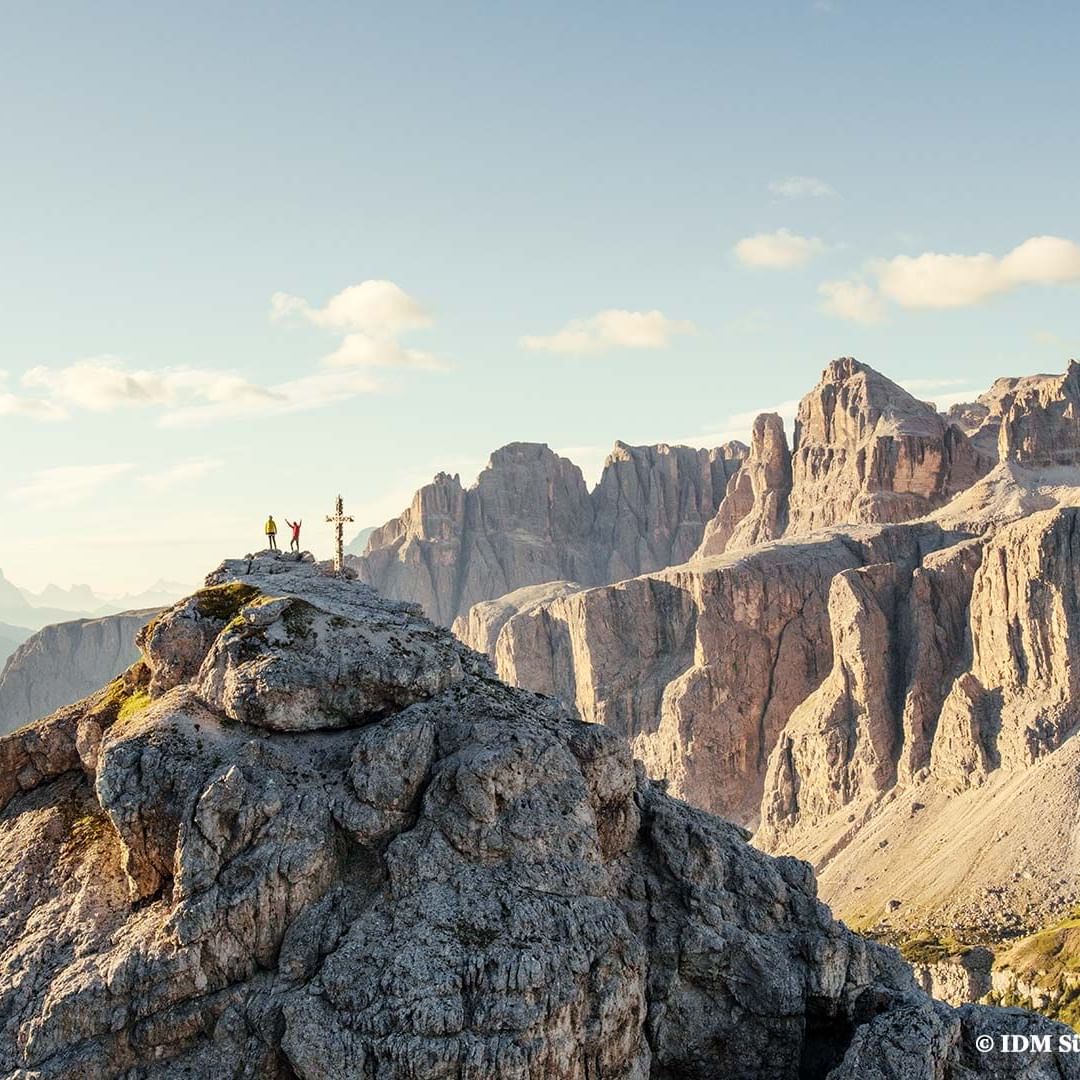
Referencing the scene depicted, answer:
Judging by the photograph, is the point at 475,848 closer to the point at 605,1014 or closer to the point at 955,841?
the point at 605,1014

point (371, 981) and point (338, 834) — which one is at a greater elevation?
point (338, 834)

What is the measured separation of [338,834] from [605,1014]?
1240 cm

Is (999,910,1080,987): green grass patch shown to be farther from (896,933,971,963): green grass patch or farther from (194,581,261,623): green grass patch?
(194,581,261,623): green grass patch

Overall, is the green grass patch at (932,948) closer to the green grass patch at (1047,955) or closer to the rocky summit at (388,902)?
the green grass patch at (1047,955)

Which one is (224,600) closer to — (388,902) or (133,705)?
(133,705)

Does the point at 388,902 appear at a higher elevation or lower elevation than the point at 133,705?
lower

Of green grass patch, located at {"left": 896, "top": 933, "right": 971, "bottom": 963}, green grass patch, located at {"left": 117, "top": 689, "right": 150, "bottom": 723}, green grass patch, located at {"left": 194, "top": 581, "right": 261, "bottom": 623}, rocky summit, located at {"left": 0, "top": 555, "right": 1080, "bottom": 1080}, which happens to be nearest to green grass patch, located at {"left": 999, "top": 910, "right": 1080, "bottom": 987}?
green grass patch, located at {"left": 896, "top": 933, "right": 971, "bottom": 963}

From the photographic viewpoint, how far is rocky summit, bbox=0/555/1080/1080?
138ft

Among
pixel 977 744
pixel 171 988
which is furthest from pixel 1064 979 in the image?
pixel 171 988

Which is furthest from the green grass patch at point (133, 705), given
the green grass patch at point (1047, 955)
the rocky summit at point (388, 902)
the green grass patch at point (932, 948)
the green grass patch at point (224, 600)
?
the green grass patch at point (1047, 955)

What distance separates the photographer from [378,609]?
198ft

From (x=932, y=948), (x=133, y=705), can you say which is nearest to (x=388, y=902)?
(x=133, y=705)

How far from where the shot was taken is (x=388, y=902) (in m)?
44.4

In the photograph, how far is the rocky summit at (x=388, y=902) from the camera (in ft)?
138
